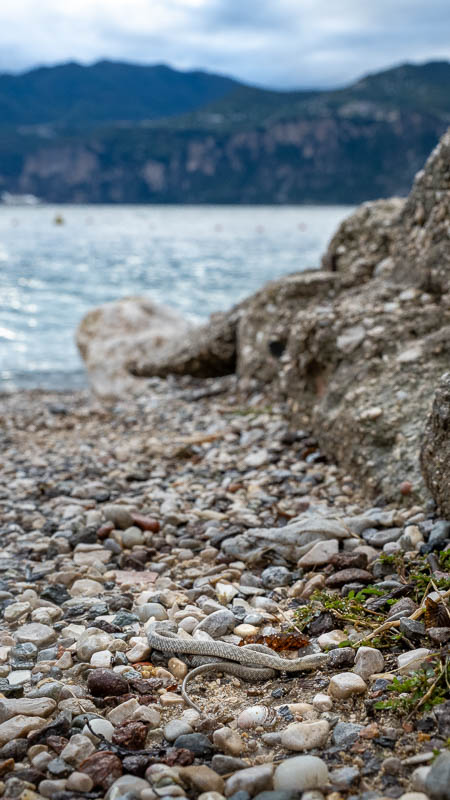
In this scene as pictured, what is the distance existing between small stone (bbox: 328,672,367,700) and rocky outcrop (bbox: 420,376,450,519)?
150cm

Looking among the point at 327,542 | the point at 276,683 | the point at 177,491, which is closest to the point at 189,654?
the point at 276,683

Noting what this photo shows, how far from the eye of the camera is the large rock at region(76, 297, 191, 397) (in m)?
11.5

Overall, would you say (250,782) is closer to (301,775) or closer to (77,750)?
(301,775)

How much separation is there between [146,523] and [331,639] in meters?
1.96

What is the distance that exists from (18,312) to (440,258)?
19.6 m

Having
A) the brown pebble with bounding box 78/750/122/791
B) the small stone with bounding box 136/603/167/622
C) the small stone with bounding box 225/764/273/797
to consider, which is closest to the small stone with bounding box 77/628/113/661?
the small stone with bounding box 136/603/167/622

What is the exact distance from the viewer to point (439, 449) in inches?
156

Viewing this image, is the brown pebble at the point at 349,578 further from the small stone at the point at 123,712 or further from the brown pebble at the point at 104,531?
the brown pebble at the point at 104,531

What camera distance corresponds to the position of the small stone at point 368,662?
2787 millimetres

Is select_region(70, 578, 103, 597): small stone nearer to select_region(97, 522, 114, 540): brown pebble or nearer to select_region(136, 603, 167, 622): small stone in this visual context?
select_region(136, 603, 167, 622): small stone

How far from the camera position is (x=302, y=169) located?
19712 cm

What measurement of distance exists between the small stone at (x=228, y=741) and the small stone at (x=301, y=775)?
225mm

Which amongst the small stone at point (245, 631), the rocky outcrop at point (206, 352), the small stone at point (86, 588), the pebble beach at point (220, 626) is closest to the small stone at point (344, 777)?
the pebble beach at point (220, 626)

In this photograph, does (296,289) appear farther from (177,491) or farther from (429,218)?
(177,491)
